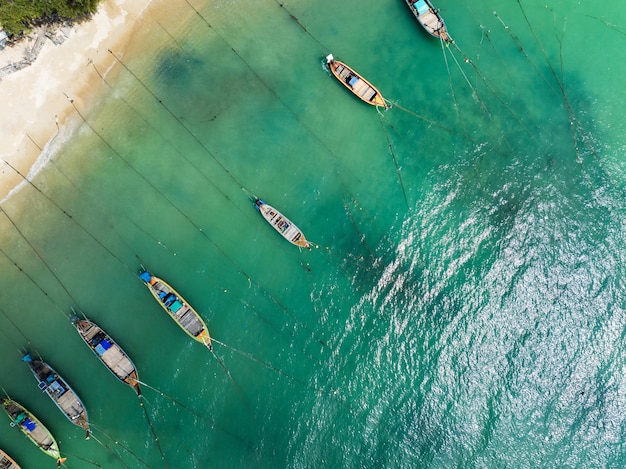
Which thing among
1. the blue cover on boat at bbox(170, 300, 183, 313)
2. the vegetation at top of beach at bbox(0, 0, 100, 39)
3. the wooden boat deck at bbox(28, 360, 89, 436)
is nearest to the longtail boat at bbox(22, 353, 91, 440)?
the wooden boat deck at bbox(28, 360, 89, 436)

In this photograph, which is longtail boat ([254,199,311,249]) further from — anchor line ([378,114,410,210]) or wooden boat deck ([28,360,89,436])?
wooden boat deck ([28,360,89,436])

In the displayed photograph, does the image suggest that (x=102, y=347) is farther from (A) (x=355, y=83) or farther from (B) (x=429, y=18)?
(B) (x=429, y=18)

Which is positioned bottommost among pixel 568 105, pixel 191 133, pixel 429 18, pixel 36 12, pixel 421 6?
pixel 36 12

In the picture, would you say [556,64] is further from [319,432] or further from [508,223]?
[319,432]

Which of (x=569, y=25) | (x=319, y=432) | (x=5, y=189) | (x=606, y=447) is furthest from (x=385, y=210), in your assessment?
(x=5, y=189)

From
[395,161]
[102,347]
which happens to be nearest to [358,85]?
[395,161]

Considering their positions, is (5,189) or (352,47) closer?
(5,189)
